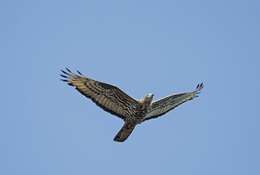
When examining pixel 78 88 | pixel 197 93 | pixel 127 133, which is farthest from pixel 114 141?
pixel 197 93

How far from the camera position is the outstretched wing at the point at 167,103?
22.3 metres

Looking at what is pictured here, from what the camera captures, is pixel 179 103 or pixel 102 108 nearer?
pixel 102 108

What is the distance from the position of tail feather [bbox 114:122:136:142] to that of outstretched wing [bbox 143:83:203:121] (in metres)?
0.76

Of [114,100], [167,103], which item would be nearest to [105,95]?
[114,100]

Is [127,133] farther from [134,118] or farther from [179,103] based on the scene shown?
[179,103]

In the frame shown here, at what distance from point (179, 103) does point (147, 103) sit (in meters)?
1.68

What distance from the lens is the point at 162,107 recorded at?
22641 mm

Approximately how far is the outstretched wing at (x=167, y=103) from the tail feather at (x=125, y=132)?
762 millimetres

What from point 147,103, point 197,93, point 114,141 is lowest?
point 114,141

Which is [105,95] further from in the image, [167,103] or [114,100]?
[167,103]

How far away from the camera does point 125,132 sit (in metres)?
21.4

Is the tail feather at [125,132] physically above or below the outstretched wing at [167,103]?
below

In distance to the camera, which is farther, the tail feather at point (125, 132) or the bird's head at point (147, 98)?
the bird's head at point (147, 98)

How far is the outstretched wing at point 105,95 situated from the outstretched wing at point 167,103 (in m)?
0.71
